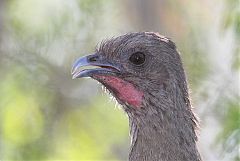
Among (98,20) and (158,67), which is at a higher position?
(98,20)

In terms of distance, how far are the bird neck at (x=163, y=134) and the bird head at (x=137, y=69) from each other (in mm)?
80

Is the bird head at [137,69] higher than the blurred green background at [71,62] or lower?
lower

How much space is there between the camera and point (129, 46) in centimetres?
930

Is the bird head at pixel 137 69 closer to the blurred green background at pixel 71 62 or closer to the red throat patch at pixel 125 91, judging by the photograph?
the red throat patch at pixel 125 91

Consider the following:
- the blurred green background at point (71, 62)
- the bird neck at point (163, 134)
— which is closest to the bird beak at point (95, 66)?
the bird neck at point (163, 134)

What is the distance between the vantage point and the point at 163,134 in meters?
9.18

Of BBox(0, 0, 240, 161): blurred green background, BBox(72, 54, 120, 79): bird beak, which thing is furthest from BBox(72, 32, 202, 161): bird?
BBox(0, 0, 240, 161): blurred green background

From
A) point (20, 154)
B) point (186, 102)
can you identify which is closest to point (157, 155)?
point (186, 102)

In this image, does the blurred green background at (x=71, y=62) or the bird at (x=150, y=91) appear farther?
the blurred green background at (x=71, y=62)

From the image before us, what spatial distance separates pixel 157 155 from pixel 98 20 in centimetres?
534

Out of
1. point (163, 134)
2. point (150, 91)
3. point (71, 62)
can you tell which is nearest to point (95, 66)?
point (150, 91)

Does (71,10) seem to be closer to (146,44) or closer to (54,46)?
(54,46)

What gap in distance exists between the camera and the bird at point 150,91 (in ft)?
30.1

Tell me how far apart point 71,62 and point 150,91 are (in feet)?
16.7
